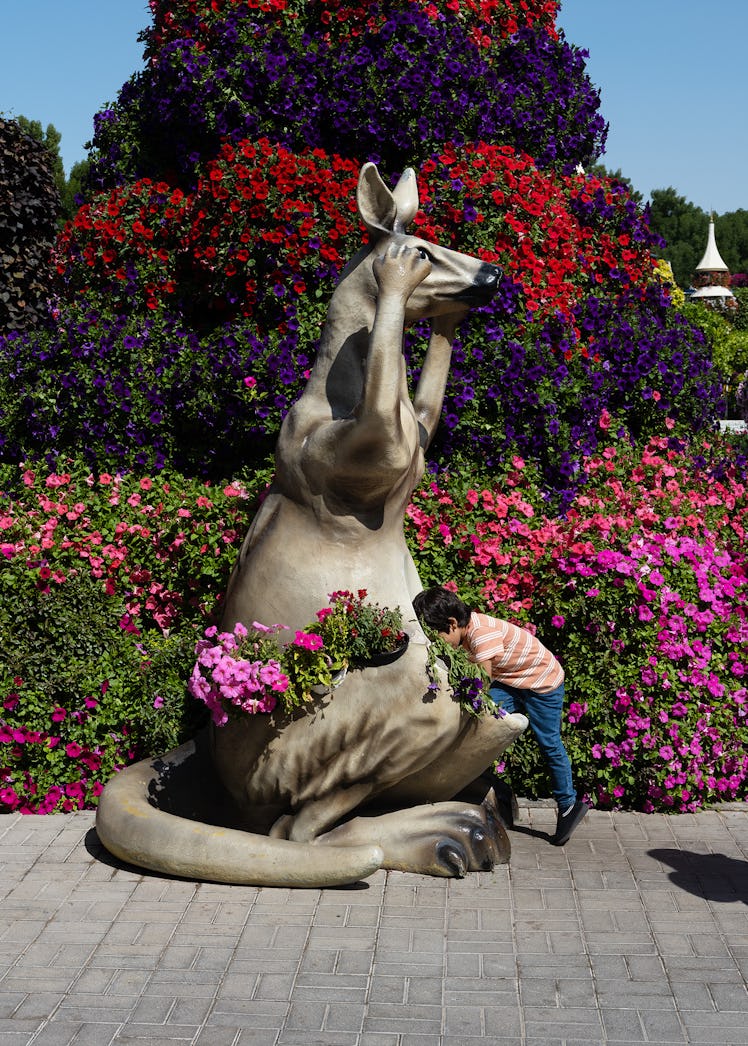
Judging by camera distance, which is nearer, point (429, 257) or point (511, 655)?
point (429, 257)

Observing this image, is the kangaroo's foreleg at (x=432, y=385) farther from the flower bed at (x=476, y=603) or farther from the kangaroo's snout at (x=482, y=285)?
the flower bed at (x=476, y=603)

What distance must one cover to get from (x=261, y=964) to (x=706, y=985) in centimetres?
153

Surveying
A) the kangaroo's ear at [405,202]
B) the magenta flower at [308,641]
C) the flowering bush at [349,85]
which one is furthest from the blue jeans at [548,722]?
the flowering bush at [349,85]

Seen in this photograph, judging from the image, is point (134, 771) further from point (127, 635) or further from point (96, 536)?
point (96, 536)

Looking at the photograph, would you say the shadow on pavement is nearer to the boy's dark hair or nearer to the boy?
the boy

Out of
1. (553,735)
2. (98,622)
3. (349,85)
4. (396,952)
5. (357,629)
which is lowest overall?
(396,952)

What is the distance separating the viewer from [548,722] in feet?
17.6

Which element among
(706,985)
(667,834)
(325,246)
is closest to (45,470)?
(325,246)

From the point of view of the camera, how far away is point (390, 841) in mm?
5070

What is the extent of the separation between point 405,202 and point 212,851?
9.02 feet

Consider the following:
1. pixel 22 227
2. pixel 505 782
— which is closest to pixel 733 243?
pixel 22 227

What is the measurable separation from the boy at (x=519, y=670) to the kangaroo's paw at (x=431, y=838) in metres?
0.45

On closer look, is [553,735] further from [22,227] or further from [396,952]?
[22,227]

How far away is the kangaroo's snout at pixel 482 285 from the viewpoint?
488 centimetres
